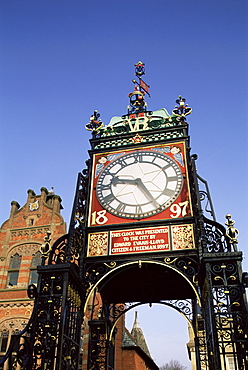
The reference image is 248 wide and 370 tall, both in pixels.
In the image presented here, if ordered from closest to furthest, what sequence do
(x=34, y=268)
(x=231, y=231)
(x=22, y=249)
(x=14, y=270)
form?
(x=231, y=231)
(x=34, y=268)
(x=14, y=270)
(x=22, y=249)

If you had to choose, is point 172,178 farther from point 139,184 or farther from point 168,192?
point 139,184

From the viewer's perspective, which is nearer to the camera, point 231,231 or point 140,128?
point 231,231

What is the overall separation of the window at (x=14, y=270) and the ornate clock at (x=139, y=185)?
9.26 m

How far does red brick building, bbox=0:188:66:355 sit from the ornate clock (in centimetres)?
712

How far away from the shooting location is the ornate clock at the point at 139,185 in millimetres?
7879

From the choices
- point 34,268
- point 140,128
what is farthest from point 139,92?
point 34,268

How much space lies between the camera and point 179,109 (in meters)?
9.41

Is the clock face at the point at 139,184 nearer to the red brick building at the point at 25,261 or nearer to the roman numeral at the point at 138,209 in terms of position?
the roman numeral at the point at 138,209

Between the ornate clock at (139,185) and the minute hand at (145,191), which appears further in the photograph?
the minute hand at (145,191)

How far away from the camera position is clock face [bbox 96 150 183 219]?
314 inches

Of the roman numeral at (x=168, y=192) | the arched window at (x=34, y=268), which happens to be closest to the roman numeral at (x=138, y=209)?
the roman numeral at (x=168, y=192)

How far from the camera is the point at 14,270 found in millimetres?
16250

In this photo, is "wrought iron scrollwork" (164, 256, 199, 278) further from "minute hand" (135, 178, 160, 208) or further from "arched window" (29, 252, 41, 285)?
"arched window" (29, 252, 41, 285)

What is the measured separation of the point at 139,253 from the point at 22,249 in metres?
10.8
